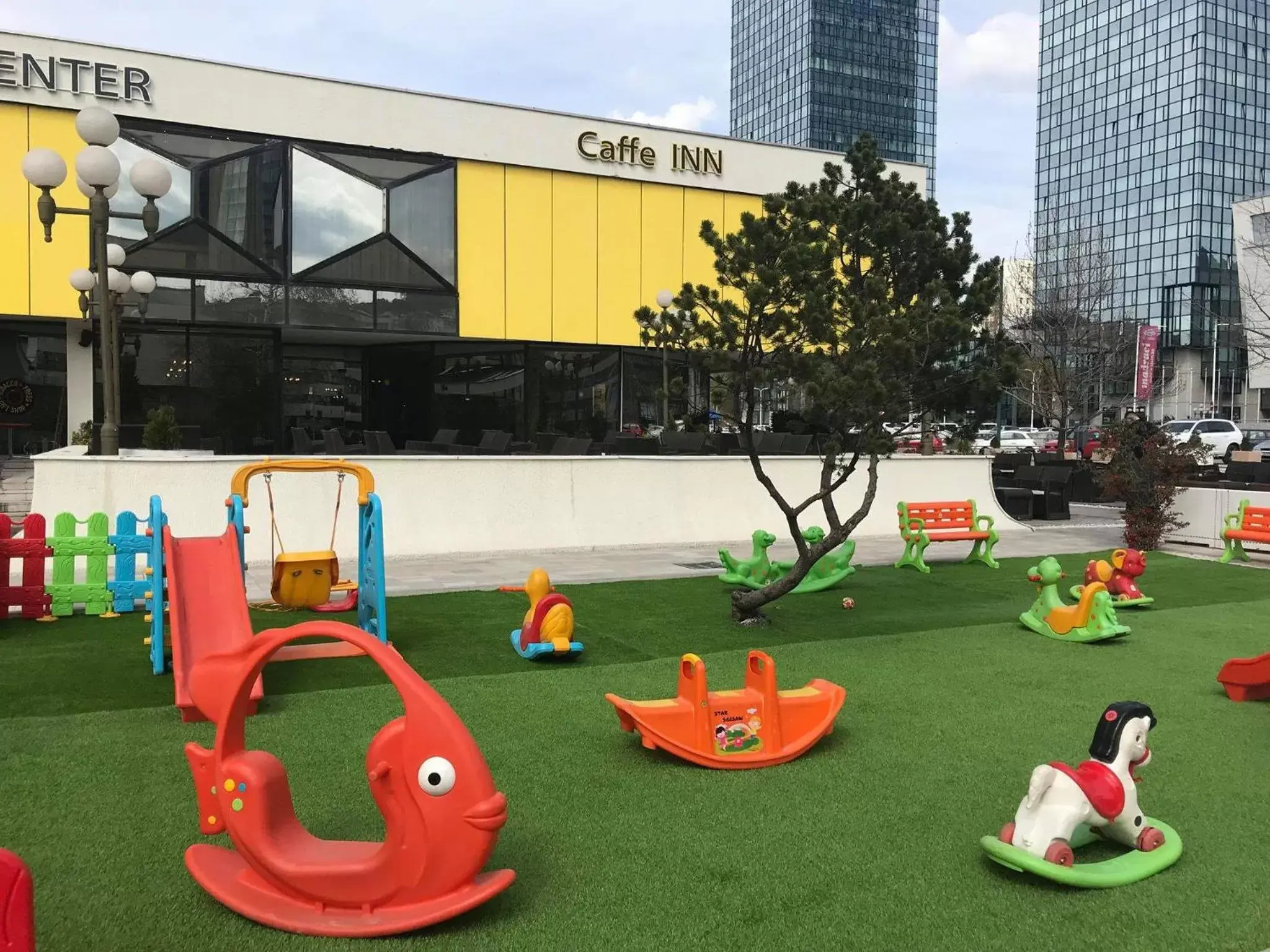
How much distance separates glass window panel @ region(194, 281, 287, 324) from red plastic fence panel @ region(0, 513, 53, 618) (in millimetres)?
13230

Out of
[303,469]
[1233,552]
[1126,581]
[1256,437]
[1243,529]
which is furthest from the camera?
[1256,437]

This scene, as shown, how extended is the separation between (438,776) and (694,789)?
2.11m

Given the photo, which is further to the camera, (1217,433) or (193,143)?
(1217,433)

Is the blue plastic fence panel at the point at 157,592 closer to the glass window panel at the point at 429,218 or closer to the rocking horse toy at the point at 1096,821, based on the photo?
the rocking horse toy at the point at 1096,821

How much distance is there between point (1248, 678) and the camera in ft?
22.6

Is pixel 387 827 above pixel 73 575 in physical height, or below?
below

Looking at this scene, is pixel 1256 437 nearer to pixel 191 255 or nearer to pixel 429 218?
pixel 429 218

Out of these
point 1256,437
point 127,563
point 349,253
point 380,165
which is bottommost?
point 127,563

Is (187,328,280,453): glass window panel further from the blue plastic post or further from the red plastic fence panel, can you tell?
the blue plastic post

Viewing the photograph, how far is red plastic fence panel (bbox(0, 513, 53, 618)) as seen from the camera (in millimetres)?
8969

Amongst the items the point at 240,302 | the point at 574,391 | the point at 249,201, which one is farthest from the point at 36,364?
the point at 574,391

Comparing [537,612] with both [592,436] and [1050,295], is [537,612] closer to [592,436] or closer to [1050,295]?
[592,436]

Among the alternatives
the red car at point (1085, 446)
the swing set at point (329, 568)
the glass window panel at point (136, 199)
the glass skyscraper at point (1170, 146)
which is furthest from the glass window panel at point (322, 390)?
the glass skyscraper at point (1170, 146)

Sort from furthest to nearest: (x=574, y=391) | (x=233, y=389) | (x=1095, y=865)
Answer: (x=574, y=391) < (x=233, y=389) < (x=1095, y=865)
